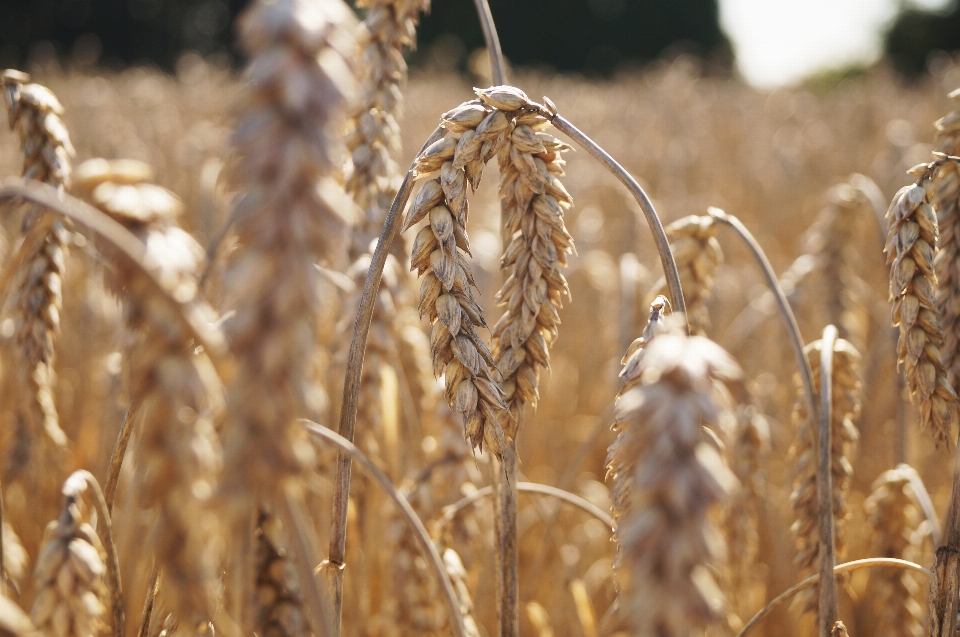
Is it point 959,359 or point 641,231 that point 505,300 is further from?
point 641,231

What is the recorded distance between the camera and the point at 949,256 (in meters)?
0.89

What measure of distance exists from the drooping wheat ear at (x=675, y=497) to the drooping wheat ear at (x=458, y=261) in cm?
28

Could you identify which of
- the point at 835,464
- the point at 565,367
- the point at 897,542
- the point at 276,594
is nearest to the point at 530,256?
the point at 276,594

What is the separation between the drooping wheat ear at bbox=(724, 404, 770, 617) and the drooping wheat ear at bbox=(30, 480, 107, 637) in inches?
40.9

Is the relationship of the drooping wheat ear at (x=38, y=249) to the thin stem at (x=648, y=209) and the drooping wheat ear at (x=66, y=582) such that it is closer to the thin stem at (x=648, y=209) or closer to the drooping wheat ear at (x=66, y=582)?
the drooping wheat ear at (x=66, y=582)

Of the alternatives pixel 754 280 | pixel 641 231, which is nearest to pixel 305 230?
pixel 641 231

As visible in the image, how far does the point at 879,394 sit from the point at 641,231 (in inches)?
42.1

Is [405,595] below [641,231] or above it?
below

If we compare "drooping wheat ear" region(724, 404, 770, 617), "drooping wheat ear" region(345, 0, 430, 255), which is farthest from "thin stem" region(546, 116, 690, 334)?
"drooping wheat ear" region(724, 404, 770, 617)

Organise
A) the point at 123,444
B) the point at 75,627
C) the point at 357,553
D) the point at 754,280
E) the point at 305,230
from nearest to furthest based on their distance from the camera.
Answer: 1. the point at 305,230
2. the point at 75,627
3. the point at 123,444
4. the point at 357,553
5. the point at 754,280

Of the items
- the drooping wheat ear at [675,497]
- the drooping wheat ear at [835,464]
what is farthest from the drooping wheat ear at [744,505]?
the drooping wheat ear at [675,497]

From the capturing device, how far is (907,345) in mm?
826

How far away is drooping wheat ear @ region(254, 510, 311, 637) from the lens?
807 millimetres

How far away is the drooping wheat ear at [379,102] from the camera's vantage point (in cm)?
104
